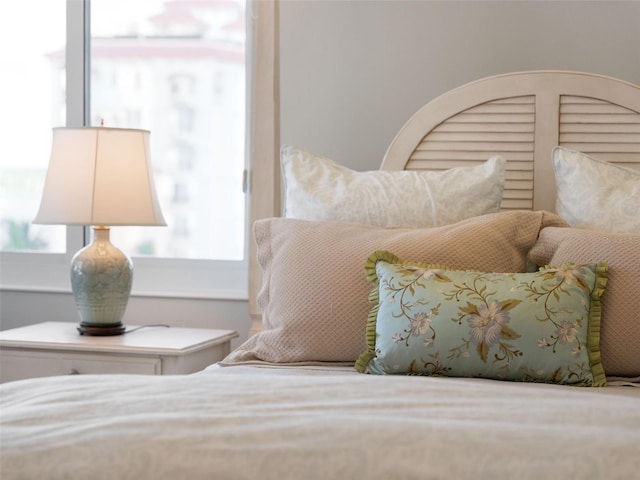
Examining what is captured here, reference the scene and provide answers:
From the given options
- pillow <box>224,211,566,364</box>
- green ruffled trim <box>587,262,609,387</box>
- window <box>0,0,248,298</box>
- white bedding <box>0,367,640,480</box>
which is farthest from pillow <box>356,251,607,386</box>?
window <box>0,0,248,298</box>

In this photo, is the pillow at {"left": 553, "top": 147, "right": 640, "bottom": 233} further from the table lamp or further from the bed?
the table lamp

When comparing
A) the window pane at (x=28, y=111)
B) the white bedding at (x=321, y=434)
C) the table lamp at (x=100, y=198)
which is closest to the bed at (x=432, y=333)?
the white bedding at (x=321, y=434)

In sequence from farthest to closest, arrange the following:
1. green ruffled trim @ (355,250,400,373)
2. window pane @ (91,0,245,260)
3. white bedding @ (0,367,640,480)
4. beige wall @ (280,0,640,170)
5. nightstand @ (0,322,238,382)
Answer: window pane @ (91,0,245,260)
beige wall @ (280,0,640,170)
nightstand @ (0,322,238,382)
green ruffled trim @ (355,250,400,373)
white bedding @ (0,367,640,480)

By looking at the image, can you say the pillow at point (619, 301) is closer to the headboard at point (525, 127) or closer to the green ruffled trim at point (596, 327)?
the green ruffled trim at point (596, 327)

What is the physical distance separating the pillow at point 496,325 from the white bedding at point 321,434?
318 mm

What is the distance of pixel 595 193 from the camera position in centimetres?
205

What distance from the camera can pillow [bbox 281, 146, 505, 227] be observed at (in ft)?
6.84

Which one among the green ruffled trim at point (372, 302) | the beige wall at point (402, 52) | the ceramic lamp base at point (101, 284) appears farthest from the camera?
the beige wall at point (402, 52)

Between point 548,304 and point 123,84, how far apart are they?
6.20ft

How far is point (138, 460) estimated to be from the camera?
102 cm

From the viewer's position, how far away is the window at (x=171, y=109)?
9.50ft

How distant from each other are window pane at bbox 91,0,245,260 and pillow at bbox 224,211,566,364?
1.03 metres

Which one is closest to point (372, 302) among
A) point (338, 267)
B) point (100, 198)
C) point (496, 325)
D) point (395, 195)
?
point (338, 267)

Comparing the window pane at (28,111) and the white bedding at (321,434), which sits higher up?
the window pane at (28,111)
